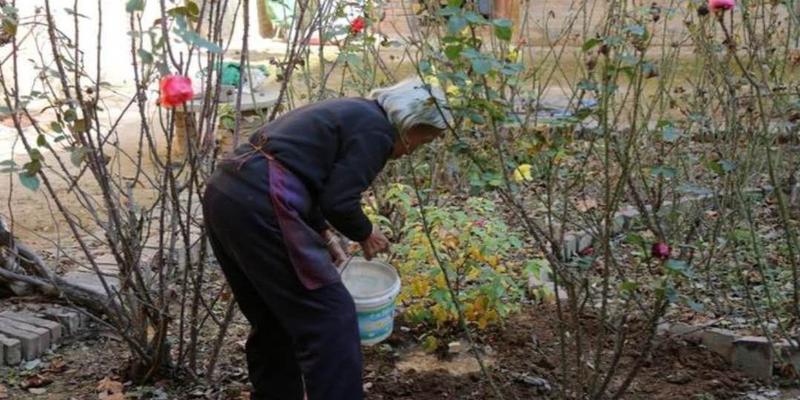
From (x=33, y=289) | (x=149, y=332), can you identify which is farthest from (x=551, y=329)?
(x=33, y=289)

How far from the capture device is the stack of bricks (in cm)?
394

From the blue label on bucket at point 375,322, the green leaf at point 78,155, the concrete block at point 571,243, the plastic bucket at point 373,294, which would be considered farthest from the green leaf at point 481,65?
the concrete block at point 571,243

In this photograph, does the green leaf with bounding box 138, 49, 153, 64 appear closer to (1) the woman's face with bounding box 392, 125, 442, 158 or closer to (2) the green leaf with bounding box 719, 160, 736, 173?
(1) the woman's face with bounding box 392, 125, 442, 158

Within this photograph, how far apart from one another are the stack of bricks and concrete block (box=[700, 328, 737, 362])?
2.58 m

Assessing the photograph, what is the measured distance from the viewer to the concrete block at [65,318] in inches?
165

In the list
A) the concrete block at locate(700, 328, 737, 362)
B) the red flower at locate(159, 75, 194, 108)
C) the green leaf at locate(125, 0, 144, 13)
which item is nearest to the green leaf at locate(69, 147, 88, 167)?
the green leaf at locate(125, 0, 144, 13)

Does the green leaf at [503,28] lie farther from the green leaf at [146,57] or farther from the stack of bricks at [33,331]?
the stack of bricks at [33,331]

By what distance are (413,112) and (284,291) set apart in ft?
2.13

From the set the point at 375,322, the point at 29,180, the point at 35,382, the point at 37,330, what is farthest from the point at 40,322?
the point at 375,322

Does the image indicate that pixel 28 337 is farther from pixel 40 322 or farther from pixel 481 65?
pixel 481 65

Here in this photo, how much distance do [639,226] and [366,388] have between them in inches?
80.0

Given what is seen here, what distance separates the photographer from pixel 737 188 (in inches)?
130

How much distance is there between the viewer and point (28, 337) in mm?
3980

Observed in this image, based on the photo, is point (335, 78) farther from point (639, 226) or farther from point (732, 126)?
point (732, 126)
